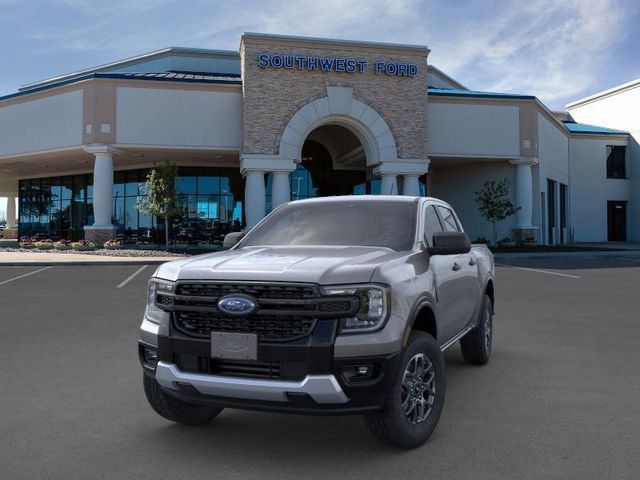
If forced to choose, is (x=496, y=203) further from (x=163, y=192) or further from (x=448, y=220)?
(x=448, y=220)

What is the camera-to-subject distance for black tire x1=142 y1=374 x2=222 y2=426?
424cm

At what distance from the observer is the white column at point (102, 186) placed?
29188mm

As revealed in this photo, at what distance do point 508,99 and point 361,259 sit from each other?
102 ft

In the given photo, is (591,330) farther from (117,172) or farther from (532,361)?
(117,172)

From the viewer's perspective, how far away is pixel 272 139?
1121 inches

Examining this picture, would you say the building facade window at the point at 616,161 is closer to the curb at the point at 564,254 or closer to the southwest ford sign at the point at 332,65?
the curb at the point at 564,254

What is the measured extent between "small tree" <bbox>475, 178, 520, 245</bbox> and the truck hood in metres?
28.3

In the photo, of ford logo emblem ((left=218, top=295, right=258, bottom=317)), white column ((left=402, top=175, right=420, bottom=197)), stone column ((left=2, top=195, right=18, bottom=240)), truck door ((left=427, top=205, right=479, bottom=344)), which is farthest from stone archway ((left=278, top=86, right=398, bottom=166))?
stone column ((left=2, top=195, right=18, bottom=240))

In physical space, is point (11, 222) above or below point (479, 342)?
above

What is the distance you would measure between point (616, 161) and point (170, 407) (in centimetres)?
4593

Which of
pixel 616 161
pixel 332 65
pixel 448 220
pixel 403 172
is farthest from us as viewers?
pixel 616 161

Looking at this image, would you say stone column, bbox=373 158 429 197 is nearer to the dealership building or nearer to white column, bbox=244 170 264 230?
the dealership building

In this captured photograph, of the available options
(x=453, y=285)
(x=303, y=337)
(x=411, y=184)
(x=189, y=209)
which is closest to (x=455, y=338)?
(x=453, y=285)

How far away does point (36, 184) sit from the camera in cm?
4244
